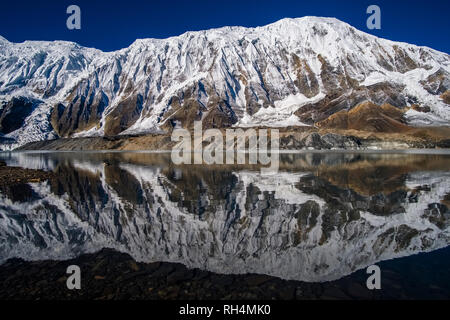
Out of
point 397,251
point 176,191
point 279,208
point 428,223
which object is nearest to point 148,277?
point 397,251

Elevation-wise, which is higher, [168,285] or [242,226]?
[242,226]

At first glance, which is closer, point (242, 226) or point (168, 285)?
point (168, 285)

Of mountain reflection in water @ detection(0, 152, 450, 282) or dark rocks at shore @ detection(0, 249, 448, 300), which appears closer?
dark rocks at shore @ detection(0, 249, 448, 300)

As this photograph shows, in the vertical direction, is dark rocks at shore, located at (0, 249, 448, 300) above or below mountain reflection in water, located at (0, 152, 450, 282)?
below

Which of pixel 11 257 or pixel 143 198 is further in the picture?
pixel 143 198

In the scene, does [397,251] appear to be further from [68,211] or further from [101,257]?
[68,211]

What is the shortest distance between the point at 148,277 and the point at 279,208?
11226 mm

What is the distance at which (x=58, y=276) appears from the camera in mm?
10797

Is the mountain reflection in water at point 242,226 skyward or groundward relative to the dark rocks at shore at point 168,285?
skyward

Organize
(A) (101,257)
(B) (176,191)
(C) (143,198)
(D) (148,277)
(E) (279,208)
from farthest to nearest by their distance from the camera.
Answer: (B) (176,191), (C) (143,198), (E) (279,208), (A) (101,257), (D) (148,277)

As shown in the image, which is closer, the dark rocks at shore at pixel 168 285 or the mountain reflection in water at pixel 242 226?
the dark rocks at shore at pixel 168 285
